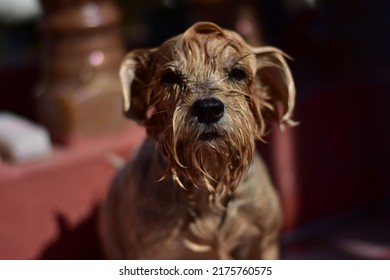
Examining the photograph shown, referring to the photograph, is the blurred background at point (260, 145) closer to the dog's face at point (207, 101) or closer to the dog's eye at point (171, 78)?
the dog's face at point (207, 101)

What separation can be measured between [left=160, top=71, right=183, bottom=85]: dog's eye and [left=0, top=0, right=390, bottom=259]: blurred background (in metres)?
0.88

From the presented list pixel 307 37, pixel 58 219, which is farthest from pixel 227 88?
pixel 307 37

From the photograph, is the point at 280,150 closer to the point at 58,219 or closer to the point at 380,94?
the point at 380,94

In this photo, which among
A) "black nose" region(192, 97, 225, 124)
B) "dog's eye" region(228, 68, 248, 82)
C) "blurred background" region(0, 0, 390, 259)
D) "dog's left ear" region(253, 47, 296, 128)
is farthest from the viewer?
"blurred background" region(0, 0, 390, 259)

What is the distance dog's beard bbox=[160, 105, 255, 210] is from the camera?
1682 millimetres

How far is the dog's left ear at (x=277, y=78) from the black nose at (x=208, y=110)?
271 millimetres

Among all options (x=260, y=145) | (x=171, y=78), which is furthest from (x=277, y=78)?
(x=260, y=145)

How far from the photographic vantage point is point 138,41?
12.5 feet

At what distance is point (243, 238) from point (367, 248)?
1092mm

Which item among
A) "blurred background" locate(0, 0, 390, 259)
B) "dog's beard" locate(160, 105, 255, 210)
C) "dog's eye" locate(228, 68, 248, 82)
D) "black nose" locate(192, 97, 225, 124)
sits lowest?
"blurred background" locate(0, 0, 390, 259)

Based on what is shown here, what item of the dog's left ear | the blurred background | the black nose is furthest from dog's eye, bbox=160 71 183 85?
the blurred background

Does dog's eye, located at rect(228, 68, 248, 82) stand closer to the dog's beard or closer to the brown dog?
the brown dog

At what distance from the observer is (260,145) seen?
2922mm
